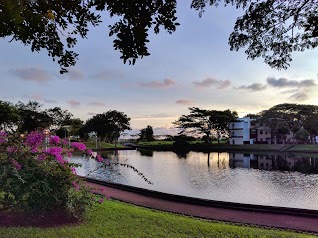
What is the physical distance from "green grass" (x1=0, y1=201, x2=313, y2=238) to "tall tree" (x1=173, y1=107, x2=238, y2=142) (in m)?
47.4

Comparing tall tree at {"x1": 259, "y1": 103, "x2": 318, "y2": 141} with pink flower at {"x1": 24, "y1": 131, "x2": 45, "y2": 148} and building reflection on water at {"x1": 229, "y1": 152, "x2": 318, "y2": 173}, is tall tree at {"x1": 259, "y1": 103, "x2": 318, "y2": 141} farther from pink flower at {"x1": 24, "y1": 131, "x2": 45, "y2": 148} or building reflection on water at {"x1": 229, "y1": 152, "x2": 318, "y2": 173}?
pink flower at {"x1": 24, "y1": 131, "x2": 45, "y2": 148}

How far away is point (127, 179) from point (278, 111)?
35247mm

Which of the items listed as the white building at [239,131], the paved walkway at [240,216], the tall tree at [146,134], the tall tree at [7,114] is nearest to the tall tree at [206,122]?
the white building at [239,131]

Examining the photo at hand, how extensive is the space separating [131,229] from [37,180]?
70.4 inches

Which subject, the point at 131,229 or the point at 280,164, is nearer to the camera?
the point at 131,229

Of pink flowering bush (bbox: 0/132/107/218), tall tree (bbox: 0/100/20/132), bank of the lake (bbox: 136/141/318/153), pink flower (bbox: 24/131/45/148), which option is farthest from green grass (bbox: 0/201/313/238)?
bank of the lake (bbox: 136/141/318/153)

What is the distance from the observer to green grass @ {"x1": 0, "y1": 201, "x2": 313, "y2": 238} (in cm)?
454

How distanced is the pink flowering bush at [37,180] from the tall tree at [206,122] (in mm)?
48123

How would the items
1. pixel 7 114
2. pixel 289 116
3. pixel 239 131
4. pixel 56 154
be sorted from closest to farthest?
pixel 56 154
pixel 7 114
pixel 289 116
pixel 239 131

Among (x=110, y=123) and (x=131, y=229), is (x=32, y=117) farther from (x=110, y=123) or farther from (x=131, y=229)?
(x=131, y=229)

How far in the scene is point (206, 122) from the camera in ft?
177

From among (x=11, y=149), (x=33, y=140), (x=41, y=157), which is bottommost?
(x=41, y=157)

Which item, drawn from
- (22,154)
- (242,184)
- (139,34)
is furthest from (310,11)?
(242,184)

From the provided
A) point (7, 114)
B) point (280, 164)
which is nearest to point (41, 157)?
point (280, 164)
